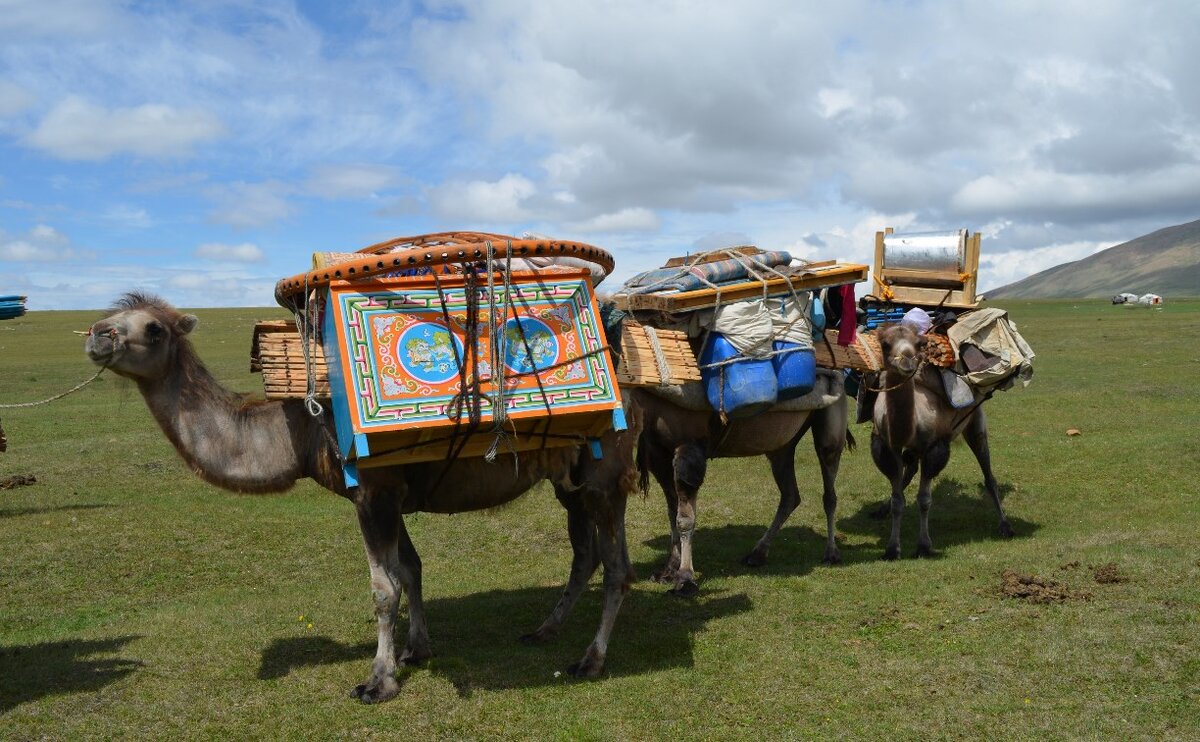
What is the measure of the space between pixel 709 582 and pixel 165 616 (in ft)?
17.4

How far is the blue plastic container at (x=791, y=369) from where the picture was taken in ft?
31.6

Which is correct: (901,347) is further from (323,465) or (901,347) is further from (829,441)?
(323,465)

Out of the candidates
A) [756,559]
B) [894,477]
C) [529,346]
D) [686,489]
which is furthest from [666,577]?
[529,346]

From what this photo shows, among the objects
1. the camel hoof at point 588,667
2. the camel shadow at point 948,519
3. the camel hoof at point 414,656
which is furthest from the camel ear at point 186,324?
the camel shadow at point 948,519

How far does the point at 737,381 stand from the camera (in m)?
9.43

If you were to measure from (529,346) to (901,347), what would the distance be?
5.42 m

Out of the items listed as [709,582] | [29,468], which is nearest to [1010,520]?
[709,582]

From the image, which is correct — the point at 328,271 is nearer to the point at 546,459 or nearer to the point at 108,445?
the point at 546,459

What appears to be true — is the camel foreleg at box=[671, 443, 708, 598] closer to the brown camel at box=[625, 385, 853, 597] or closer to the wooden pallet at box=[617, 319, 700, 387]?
the brown camel at box=[625, 385, 853, 597]

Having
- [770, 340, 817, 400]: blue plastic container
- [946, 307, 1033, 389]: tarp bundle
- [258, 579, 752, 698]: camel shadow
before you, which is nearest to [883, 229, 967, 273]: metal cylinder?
[946, 307, 1033, 389]: tarp bundle

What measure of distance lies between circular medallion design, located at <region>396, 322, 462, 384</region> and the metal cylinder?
740 centimetres

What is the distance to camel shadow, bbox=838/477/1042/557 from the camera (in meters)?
12.2

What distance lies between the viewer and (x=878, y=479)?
15391 millimetres

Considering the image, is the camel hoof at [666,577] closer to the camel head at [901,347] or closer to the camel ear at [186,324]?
the camel head at [901,347]
